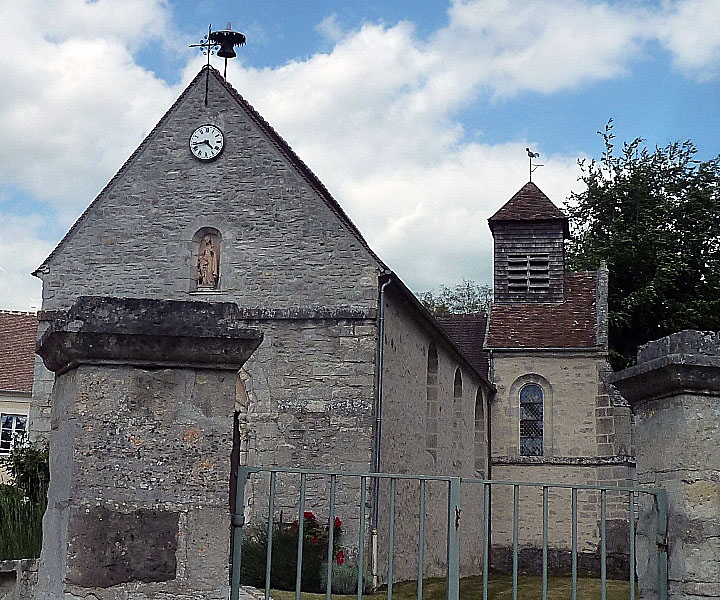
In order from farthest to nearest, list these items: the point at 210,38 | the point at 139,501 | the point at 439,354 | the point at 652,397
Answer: the point at 439,354 → the point at 210,38 → the point at 652,397 → the point at 139,501

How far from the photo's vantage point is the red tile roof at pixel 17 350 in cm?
2542

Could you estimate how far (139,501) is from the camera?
3.78 meters

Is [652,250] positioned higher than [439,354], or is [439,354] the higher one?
[652,250]

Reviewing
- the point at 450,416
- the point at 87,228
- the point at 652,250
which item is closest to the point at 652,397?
the point at 87,228

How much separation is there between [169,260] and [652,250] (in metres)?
19.3

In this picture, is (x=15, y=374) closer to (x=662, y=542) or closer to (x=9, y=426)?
(x=9, y=426)

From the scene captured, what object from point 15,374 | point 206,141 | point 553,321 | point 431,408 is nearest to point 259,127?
point 206,141

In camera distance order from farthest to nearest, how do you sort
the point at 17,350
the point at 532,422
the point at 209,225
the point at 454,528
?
the point at 17,350, the point at 532,422, the point at 209,225, the point at 454,528

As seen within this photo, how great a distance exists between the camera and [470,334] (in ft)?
86.5

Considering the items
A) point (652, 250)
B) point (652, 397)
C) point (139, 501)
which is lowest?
point (139, 501)

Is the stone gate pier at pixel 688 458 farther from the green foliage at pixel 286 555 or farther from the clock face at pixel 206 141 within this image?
the clock face at pixel 206 141

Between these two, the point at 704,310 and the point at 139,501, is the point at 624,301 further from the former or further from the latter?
the point at 139,501

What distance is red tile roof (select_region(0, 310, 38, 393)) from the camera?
1001 inches

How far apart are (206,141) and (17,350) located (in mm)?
13059
